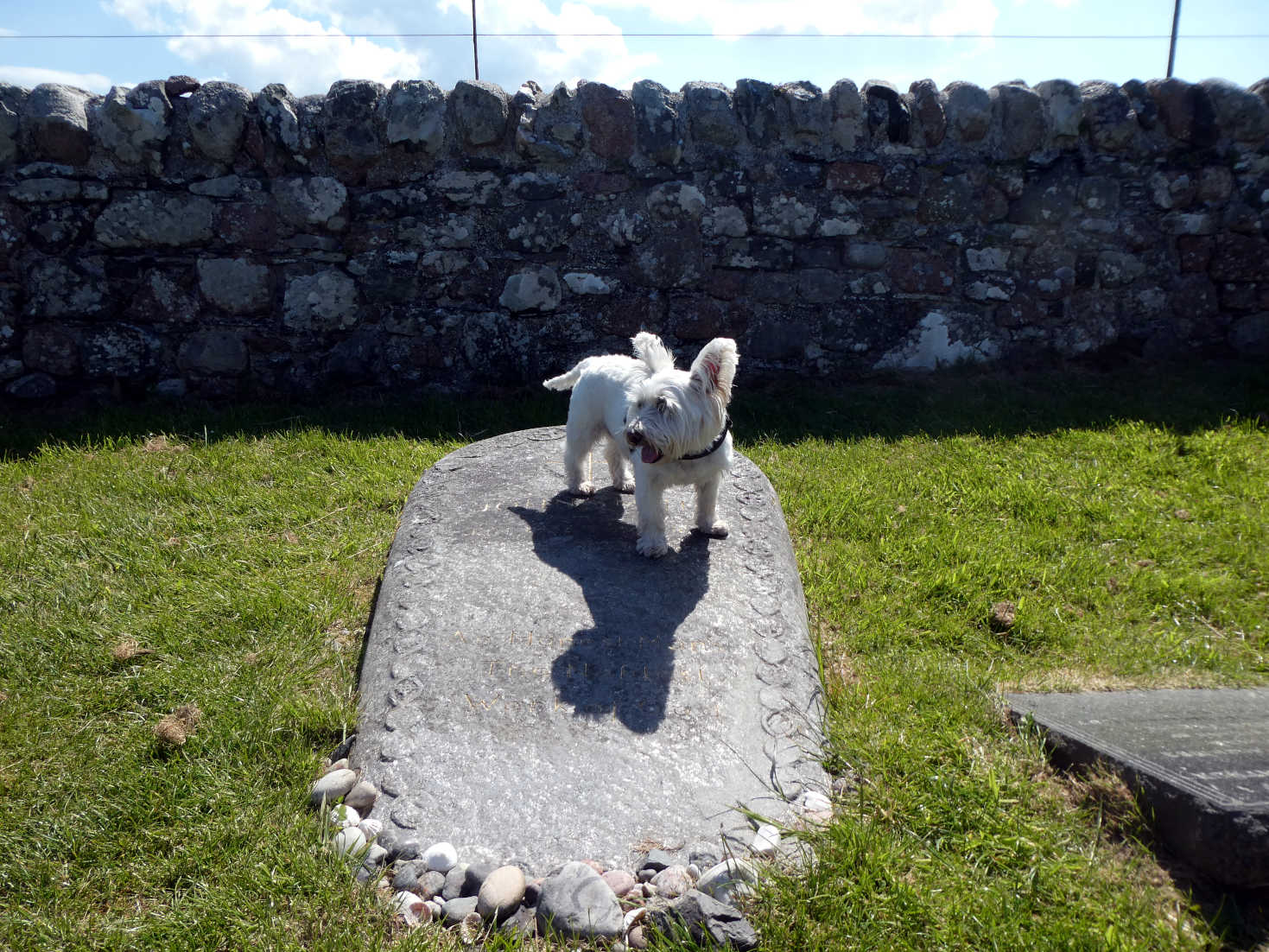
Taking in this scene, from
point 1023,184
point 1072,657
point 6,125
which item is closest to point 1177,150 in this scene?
point 1023,184

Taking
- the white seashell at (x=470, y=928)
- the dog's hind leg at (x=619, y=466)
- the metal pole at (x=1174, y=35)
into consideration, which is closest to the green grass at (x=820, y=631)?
the white seashell at (x=470, y=928)

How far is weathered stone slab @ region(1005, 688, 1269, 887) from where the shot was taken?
200 cm

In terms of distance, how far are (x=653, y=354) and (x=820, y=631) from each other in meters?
1.31

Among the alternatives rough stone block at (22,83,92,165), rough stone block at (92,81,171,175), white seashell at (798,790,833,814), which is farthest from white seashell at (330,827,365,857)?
rough stone block at (22,83,92,165)

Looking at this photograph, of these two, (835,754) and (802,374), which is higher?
(802,374)

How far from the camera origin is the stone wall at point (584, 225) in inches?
221

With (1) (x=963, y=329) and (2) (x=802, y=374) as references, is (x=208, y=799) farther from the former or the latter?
(1) (x=963, y=329)

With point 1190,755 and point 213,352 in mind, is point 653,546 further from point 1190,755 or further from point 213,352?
point 213,352

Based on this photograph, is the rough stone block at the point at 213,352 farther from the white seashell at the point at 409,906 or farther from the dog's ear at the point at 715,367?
the white seashell at the point at 409,906

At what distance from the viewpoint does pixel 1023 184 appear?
5.99 metres

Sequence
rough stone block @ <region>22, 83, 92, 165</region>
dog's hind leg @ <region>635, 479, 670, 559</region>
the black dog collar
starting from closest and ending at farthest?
1. the black dog collar
2. dog's hind leg @ <region>635, 479, 670, 559</region>
3. rough stone block @ <region>22, 83, 92, 165</region>

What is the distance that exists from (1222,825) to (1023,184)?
5078 mm

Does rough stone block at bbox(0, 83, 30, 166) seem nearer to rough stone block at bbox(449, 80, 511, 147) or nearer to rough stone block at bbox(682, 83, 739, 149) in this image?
rough stone block at bbox(449, 80, 511, 147)

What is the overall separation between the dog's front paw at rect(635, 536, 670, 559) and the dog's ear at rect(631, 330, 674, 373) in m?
0.68
